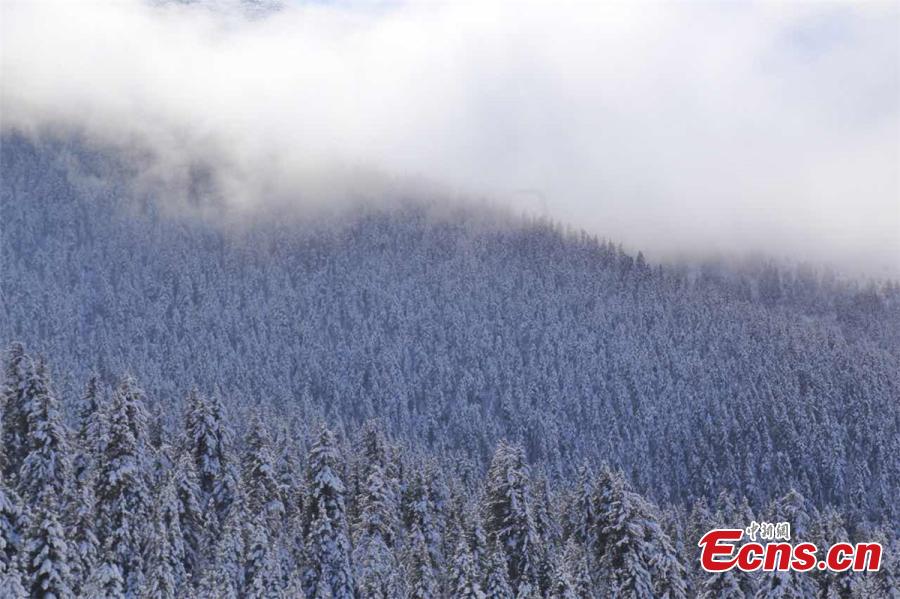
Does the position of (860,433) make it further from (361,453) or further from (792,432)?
(361,453)

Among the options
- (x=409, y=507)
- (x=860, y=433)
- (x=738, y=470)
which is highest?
(x=860, y=433)

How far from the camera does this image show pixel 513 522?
1946 inches

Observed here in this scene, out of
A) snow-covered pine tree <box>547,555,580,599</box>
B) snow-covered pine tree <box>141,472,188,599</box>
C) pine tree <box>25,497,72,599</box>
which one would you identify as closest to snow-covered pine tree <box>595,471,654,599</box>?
snow-covered pine tree <box>547,555,580,599</box>

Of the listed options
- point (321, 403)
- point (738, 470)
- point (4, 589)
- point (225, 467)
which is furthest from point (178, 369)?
point (4, 589)

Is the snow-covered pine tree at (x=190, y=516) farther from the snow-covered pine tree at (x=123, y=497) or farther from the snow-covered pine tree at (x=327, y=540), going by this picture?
the snow-covered pine tree at (x=327, y=540)

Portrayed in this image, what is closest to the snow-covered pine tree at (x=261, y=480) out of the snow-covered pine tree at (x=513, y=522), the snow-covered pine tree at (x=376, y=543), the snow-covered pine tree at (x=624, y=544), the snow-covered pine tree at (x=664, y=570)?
the snow-covered pine tree at (x=376, y=543)

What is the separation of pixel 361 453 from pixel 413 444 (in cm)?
9805

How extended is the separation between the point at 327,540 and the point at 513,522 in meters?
11.1

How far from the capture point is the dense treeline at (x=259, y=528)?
129 feet

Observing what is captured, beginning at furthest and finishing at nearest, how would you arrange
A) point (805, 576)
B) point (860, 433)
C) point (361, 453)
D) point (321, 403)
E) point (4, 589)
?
point (321, 403) < point (860, 433) < point (361, 453) < point (805, 576) < point (4, 589)

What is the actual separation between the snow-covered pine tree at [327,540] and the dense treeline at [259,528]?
0.08 m

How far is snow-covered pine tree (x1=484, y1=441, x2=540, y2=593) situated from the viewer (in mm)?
48938

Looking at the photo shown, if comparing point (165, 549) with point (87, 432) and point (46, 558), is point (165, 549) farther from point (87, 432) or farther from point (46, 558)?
point (87, 432)

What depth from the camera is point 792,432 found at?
164750mm
